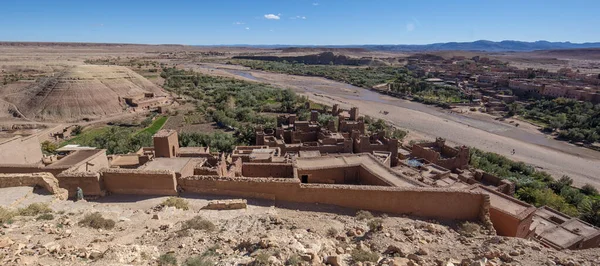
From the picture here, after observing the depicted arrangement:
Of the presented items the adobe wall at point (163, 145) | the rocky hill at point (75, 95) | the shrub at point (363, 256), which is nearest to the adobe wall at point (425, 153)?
the shrub at point (363, 256)

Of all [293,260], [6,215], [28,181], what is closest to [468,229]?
[293,260]

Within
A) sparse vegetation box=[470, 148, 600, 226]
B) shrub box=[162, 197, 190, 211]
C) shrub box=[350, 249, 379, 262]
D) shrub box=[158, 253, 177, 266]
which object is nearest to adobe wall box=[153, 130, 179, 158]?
shrub box=[162, 197, 190, 211]

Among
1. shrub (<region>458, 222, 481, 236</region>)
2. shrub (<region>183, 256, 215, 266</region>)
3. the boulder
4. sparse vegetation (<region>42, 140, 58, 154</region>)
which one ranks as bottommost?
sparse vegetation (<region>42, 140, 58, 154</region>)

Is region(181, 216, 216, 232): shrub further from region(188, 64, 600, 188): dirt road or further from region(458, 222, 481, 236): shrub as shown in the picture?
region(188, 64, 600, 188): dirt road

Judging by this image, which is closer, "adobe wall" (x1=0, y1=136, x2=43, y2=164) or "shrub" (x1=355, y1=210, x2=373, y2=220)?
"shrub" (x1=355, y1=210, x2=373, y2=220)

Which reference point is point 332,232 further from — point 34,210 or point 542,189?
point 542,189

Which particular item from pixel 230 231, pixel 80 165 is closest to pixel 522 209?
pixel 230 231

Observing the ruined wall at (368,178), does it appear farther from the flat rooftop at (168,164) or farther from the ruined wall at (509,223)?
the flat rooftop at (168,164)
